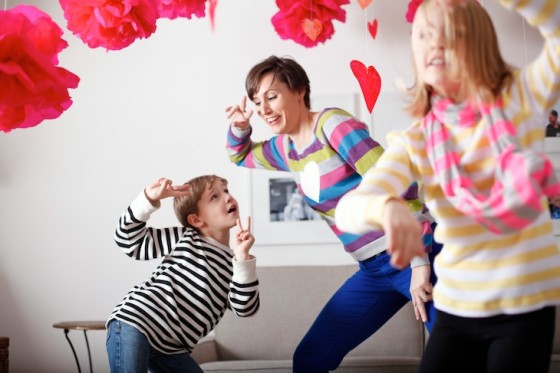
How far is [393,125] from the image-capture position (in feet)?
12.2

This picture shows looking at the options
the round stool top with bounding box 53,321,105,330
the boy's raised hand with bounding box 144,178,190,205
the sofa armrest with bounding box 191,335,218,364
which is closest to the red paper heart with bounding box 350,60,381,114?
the boy's raised hand with bounding box 144,178,190,205

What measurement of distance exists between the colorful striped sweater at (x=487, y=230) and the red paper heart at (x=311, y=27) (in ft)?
7.35

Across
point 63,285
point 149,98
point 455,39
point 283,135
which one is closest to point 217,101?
point 149,98

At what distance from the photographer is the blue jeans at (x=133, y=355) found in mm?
2131

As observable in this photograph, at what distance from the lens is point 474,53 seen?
1.13 meters

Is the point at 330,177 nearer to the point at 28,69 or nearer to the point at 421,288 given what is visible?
the point at 421,288

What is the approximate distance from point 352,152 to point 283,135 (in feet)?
1.44

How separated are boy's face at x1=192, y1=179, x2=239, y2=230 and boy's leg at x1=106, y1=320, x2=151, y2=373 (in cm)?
46

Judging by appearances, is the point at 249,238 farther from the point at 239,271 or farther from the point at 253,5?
the point at 253,5

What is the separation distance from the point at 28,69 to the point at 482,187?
1.02 m

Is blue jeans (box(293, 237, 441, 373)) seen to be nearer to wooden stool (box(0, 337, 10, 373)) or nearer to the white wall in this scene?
the white wall

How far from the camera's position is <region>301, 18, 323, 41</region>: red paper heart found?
3.33 meters

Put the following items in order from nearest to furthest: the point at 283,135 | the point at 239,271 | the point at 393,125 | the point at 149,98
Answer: the point at 239,271
the point at 283,135
the point at 393,125
the point at 149,98

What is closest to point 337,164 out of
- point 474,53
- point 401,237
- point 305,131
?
point 305,131
